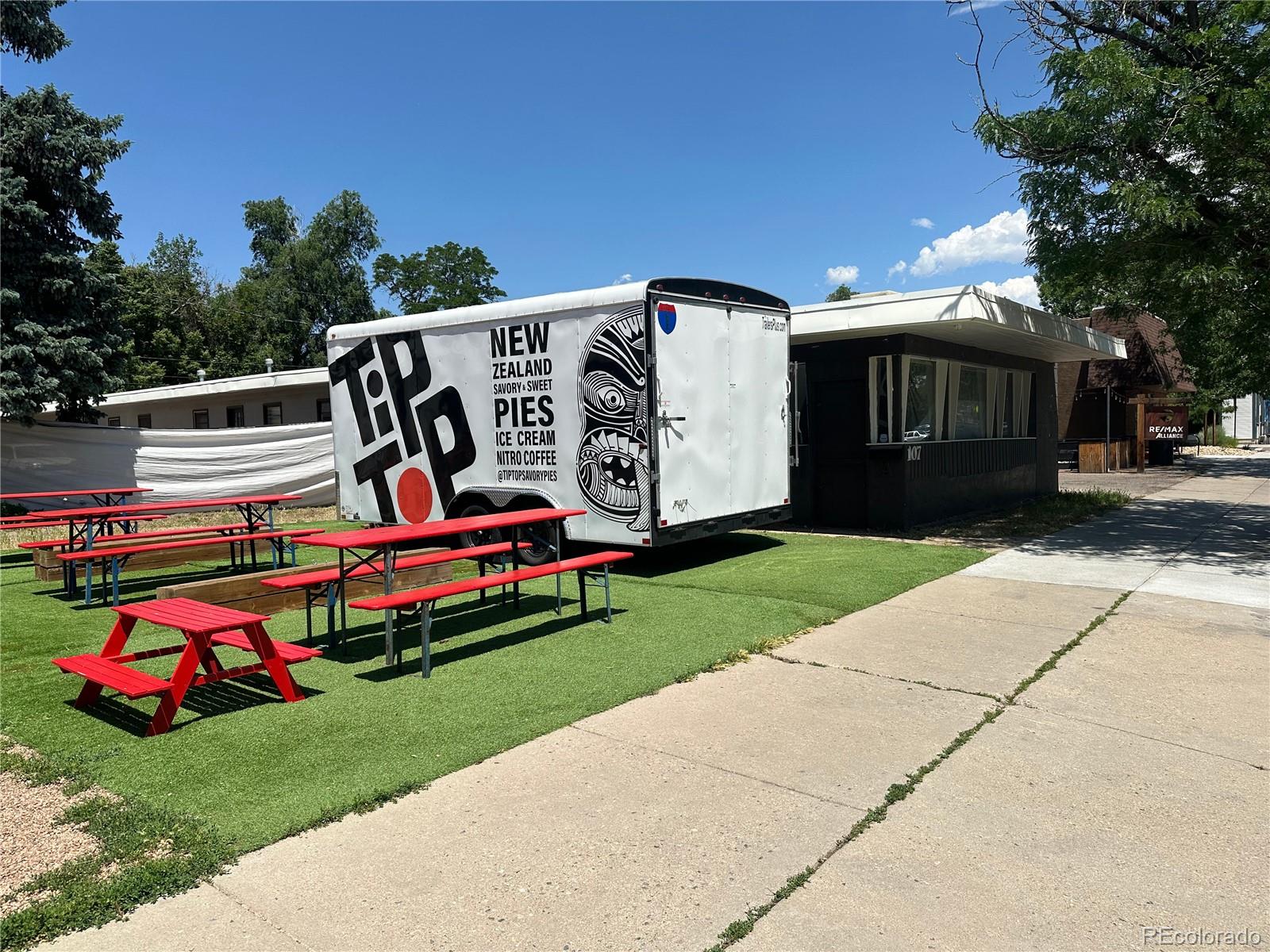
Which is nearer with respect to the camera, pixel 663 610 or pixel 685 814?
pixel 685 814

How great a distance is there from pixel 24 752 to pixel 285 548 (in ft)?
26.2

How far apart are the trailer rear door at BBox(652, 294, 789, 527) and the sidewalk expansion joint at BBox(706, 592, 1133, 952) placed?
12.5ft

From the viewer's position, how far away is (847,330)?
11.3m

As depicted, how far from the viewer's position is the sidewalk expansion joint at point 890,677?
5.09 meters

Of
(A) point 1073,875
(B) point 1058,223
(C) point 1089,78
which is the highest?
(C) point 1089,78

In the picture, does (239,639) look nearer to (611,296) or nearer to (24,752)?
(24,752)

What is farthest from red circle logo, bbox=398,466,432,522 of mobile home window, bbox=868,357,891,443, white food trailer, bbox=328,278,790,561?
mobile home window, bbox=868,357,891,443

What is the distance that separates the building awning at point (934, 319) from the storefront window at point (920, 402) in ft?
1.65

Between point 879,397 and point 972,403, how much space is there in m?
3.09

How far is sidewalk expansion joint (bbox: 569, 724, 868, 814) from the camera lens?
12.0 ft

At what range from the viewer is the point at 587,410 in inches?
340

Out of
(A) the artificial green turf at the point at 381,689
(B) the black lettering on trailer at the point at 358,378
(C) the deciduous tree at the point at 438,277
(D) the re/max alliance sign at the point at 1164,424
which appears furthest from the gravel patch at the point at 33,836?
(C) the deciduous tree at the point at 438,277

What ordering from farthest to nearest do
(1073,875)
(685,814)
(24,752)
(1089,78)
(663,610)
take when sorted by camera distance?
(1089,78), (663,610), (24,752), (685,814), (1073,875)

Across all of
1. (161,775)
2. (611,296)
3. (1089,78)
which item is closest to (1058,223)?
(1089,78)
